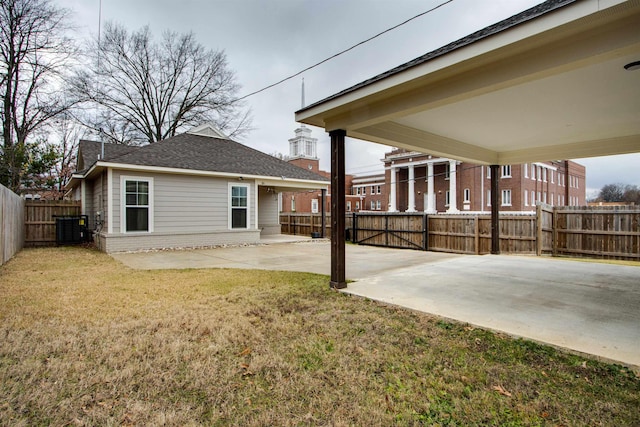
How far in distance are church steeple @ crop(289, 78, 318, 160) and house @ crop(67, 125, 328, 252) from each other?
102 ft

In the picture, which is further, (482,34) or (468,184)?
(468,184)

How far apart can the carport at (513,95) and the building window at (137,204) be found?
24.2ft

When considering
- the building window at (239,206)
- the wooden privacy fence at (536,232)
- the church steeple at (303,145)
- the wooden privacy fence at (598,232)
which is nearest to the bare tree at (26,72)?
the building window at (239,206)

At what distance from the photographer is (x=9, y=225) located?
8336 millimetres

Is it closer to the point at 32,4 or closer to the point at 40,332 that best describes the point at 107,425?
the point at 40,332

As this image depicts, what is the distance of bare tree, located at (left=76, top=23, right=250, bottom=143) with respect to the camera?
66.3ft

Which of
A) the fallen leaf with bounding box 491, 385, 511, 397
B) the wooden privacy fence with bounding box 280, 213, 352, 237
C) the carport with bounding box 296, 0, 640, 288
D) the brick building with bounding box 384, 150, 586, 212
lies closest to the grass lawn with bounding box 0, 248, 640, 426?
the fallen leaf with bounding box 491, 385, 511, 397

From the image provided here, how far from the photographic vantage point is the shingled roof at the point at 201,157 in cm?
1106

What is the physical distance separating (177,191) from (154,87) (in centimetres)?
1506

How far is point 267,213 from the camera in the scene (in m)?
17.3

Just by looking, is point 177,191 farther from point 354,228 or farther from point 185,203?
point 354,228

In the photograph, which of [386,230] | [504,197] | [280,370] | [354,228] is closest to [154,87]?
[354,228]

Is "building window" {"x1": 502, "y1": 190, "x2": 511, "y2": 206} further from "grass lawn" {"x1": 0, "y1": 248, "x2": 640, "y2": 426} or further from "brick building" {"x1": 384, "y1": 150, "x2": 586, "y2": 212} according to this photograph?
"grass lawn" {"x1": 0, "y1": 248, "x2": 640, "y2": 426}

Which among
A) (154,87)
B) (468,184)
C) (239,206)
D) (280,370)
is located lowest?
(280,370)
